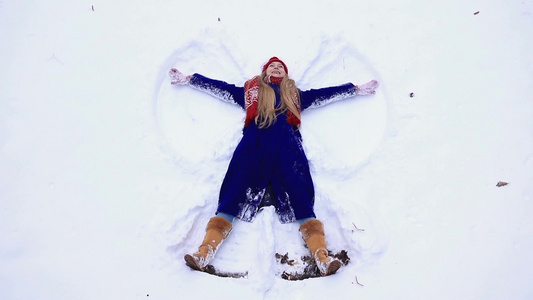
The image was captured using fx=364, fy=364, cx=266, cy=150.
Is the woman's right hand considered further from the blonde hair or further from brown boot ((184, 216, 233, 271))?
brown boot ((184, 216, 233, 271))

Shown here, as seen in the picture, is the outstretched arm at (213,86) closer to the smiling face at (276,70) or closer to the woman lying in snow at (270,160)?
the woman lying in snow at (270,160)

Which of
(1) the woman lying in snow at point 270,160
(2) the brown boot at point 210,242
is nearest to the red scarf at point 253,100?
(1) the woman lying in snow at point 270,160

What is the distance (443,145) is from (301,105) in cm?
114

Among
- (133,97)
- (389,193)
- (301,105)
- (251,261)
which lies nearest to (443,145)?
(389,193)

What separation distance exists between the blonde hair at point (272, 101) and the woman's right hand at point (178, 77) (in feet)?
2.03

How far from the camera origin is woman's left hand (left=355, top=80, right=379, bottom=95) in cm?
305

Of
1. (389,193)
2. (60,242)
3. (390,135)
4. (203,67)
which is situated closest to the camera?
(60,242)

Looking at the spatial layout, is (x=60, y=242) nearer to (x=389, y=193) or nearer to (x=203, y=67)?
(x=203, y=67)

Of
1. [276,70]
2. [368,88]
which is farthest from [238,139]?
[368,88]

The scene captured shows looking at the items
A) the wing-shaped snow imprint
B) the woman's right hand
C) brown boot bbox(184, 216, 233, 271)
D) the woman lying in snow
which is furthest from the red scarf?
brown boot bbox(184, 216, 233, 271)

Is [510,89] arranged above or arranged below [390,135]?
above

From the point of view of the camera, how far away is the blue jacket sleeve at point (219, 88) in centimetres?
298

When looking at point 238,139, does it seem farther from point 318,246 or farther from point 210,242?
point 318,246

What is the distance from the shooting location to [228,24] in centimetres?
329
